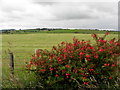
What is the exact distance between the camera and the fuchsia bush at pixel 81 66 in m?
5.10

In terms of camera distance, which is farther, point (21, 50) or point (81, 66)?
point (21, 50)

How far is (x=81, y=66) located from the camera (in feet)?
17.1

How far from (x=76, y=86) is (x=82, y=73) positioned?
46 centimetres

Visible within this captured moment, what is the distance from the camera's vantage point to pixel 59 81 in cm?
529

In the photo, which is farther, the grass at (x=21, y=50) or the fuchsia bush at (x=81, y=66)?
the grass at (x=21, y=50)

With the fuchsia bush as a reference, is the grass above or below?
below

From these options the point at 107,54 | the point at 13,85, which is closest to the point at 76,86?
the point at 107,54

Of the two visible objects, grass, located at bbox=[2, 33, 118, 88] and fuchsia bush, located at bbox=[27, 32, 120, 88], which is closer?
fuchsia bush, located at bbox=[27, 32, 120, 88]

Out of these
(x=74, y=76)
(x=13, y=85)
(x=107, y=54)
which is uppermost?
(x=107, y=54)

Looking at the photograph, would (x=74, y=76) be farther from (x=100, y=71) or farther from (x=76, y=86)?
(x=100, y=71)

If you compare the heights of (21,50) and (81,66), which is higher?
(81,66)

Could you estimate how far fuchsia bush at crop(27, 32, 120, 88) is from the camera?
201 inches

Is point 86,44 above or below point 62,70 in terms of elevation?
above

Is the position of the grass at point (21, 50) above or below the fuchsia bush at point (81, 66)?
below
